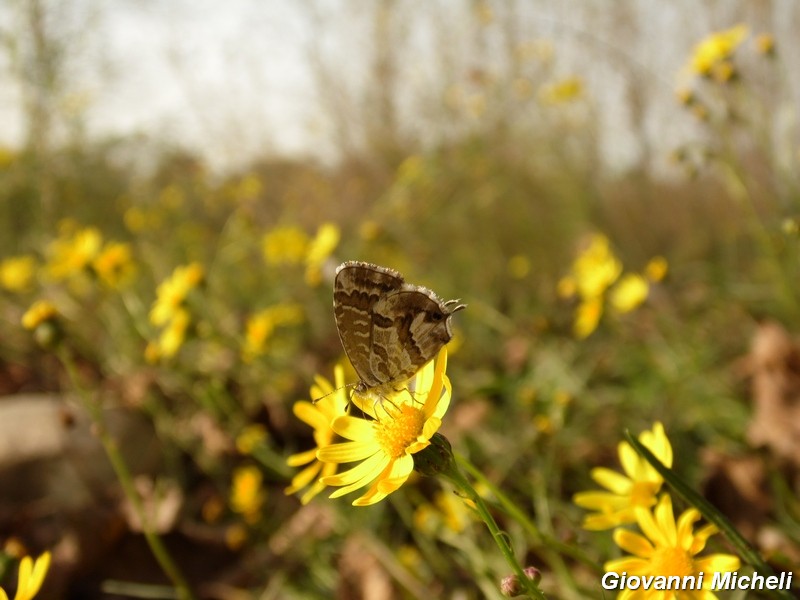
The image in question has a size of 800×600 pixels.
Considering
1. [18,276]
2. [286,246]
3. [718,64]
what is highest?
[718,64]

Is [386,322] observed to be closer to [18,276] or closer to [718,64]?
[718,64]

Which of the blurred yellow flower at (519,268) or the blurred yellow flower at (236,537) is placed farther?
the blurred yellow flower at (519,268)

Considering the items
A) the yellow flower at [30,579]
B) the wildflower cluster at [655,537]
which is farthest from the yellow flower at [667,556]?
the yellow flower at [30,579]

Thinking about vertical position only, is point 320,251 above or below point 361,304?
below

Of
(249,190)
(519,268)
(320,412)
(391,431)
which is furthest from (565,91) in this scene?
(391,431)

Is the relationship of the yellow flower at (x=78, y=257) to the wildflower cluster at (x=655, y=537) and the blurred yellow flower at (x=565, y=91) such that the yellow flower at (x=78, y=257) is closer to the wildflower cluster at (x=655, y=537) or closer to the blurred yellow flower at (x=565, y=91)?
the wildflower cluster at (x=655, y=537)

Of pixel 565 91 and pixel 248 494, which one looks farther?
pixel 565 91

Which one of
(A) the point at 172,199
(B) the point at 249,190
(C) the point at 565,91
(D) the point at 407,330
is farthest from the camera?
(A) the point at 172,199
